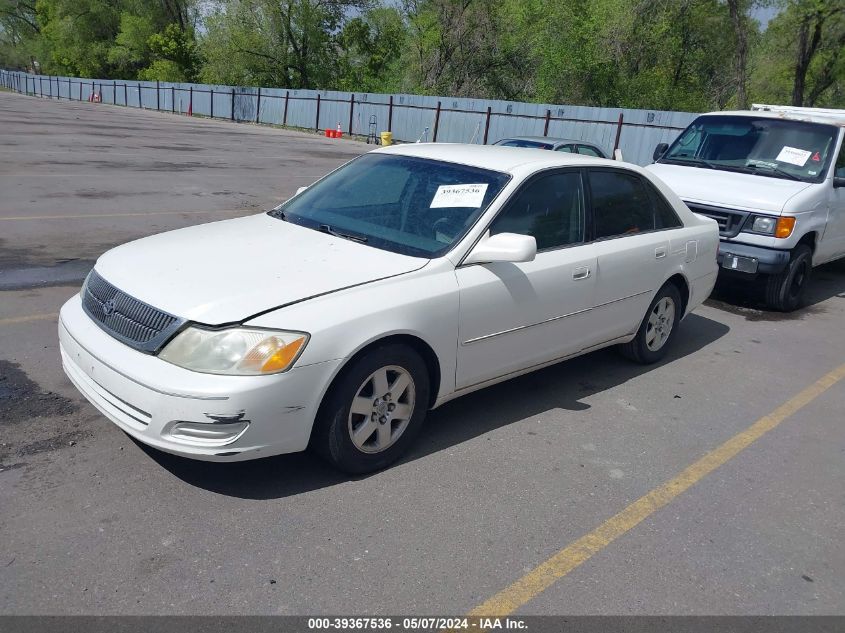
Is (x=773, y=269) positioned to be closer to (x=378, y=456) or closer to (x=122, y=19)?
(x=378, y=456)

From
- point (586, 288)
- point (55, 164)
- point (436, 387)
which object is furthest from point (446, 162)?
point (55, 164)

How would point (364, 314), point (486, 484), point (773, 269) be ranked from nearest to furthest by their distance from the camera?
1. point (364, 314)
2. point (486, 484)
3. point (773, 269)

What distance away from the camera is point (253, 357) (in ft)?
10.6

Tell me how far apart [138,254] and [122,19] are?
75359 millimetres

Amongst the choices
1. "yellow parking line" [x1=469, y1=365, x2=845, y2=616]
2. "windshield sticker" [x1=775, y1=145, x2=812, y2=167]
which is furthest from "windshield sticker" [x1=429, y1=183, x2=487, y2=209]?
"windshield sticker" [x1=775, y1=145, x2=812, y2=167]

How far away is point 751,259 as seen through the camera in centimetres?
736

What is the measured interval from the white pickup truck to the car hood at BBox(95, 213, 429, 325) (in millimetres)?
4836

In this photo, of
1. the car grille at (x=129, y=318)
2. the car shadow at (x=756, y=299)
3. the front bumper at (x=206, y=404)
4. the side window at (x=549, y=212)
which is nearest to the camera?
the front bumper at (x=206, y=404)

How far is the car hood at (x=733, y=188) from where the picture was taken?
739 centimetres

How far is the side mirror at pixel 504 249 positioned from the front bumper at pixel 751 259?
4.25 meters

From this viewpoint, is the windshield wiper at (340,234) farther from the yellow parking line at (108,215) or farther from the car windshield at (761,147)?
the yellow parking line at (108,215)

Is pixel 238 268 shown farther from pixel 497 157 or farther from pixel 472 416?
pixel 497 157

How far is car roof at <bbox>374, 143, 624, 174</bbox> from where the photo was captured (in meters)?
4.56

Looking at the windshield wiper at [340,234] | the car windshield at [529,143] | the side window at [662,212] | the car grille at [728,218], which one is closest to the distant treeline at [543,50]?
the car windshield at [529,143]
